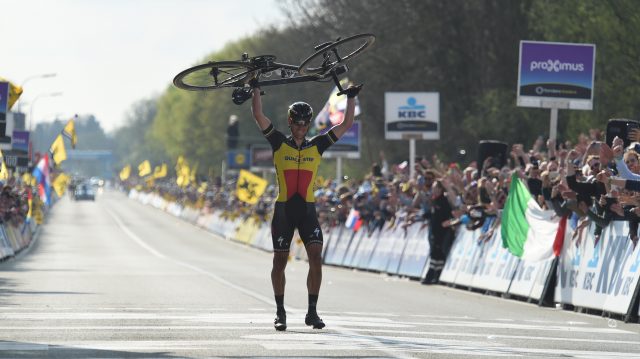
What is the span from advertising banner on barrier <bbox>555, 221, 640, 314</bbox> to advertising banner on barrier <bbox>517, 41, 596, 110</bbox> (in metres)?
5.71

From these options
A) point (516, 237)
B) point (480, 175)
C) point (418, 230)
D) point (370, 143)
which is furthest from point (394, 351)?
point (370, 143)

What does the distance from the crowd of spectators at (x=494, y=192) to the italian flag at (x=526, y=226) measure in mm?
181

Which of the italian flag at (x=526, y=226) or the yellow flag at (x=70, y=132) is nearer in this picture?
the italian flag at (x=526, y=226)

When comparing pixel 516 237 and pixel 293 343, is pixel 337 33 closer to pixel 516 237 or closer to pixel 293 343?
pixel 516 237

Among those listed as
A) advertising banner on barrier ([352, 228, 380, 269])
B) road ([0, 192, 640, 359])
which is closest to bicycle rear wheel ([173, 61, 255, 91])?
road ([0, 192, 640, 359])

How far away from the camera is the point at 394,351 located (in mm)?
12172

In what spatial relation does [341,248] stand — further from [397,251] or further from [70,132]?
[70,132]

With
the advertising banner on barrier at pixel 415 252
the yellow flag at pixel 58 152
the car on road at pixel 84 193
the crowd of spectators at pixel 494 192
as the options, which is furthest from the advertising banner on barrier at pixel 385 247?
the car on road at pixel 84 193

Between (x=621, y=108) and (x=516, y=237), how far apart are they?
23606 mm

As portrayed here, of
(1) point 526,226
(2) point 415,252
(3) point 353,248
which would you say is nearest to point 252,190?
(3) point 353,248

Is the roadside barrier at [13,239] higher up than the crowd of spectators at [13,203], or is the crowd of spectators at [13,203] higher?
the crowd of spectators at [13,203]

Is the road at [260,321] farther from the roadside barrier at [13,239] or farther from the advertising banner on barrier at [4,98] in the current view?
the roadside barrier at [13,239]

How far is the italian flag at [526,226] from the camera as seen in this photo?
71.1ft

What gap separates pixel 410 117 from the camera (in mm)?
36062
